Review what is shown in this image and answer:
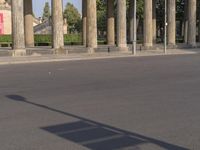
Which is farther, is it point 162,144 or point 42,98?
point 42,98

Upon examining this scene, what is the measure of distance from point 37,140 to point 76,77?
13309 millimetres

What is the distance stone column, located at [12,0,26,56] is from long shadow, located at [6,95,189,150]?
106 ft

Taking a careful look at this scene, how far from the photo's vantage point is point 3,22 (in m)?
91.4

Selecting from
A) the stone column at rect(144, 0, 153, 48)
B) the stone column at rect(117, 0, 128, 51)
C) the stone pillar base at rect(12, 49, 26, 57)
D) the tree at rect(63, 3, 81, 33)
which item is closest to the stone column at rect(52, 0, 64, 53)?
the stone pillar base at rect(12, 49, 26, 57)

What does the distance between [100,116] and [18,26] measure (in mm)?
32010

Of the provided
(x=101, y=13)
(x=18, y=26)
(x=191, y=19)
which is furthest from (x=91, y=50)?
(x=101, y=13)

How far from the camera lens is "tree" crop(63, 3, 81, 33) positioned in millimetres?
136000

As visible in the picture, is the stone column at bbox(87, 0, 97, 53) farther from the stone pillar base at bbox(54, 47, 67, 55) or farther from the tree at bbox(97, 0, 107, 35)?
the tree at bbox(97, 0, 107, 35)

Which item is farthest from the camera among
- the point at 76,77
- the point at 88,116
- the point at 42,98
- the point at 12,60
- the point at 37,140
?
the point at 12,60

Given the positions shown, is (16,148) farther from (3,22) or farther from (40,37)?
(3,22)

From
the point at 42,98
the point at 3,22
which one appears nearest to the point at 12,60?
the point at 42,98

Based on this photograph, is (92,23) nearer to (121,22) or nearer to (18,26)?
(121,22)

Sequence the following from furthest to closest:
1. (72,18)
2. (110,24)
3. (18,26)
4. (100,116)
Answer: (72,18), (110,24), (18,26), (100,116)

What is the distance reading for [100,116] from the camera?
10.9 m
